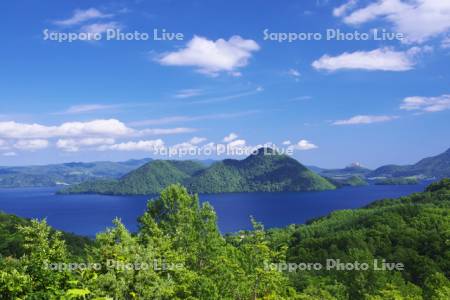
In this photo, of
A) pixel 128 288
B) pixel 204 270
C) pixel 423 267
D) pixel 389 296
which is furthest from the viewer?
pixel 423 267

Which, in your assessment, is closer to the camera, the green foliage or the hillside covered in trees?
the hillside covered in trees

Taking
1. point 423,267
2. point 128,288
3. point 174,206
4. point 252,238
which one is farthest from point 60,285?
point 423,267

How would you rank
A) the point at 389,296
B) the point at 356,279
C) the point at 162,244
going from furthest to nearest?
the point at 356,279, the point at 389,296, the point at 162,244

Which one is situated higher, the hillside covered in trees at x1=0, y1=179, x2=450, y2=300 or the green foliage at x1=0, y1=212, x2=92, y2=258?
the hillside covered in trees at x1=0, y1=179, x2=450, y2=300

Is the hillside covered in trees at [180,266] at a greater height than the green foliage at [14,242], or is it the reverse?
the hillside covered in trees at [180,266]

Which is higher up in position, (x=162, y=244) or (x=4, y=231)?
(x=162, y=244)

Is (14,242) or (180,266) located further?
(14,242)

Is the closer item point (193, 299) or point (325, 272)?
point (193, 299)

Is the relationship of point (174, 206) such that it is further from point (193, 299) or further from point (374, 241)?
point (374, 241)

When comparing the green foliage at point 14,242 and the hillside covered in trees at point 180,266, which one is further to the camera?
the green foliage at point 14,242

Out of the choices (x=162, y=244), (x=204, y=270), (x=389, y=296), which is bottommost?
(x=389, y=296)

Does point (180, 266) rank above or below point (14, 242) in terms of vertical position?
above
